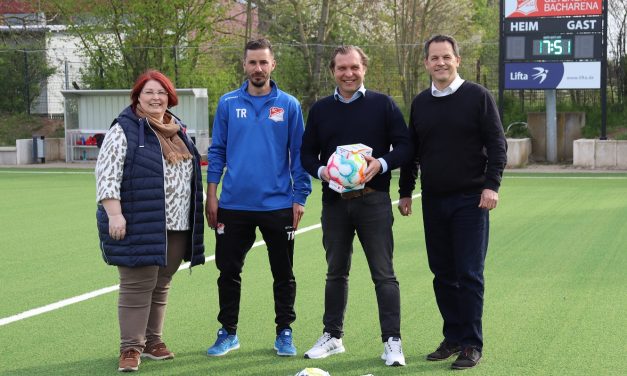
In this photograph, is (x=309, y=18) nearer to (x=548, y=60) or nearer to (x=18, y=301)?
(x=548, y=60)

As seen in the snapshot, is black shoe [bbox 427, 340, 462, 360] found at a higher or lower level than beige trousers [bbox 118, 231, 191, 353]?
lower

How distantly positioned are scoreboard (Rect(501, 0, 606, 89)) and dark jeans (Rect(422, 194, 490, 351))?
1784 cm

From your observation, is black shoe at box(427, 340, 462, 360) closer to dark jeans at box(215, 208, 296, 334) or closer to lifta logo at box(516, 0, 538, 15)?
dark jeans at box(215, 208, 296, 334)

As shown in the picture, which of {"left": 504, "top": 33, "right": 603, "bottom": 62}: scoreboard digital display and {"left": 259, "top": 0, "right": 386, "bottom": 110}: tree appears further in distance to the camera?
{"left": 259, "top": 0, "right": 386, "bottom": 110}: tree

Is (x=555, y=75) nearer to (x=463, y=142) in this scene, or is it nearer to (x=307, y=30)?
(x=307, y=30)

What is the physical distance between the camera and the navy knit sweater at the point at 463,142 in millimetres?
5430

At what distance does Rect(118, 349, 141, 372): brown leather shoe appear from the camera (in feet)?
17.9

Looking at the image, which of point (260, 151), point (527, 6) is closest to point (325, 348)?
point (260, 151)

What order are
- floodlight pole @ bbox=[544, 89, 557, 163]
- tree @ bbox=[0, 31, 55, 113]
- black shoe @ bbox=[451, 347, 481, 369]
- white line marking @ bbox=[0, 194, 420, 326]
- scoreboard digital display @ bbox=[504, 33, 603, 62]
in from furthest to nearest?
tree @ bbox=[0, 31, 55, 113] → floodlight pole @ bbox=[544, 89, 557, 163] → scoreboard digital display @ bbox=[504, 33, 603, 62] → white line marking @ bbox=[0, 194, 420, 326] → black shoe @ bbox=[451, 347, 481, 369]

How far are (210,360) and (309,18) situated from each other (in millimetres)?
29601

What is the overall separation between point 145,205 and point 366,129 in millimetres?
1330

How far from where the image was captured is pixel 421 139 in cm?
564

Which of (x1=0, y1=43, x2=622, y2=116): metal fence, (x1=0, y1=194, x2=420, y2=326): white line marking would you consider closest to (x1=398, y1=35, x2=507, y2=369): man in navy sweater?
(x1=0, y1=194, x2=420, y2=326): white line marking

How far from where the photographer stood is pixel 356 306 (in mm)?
7262
